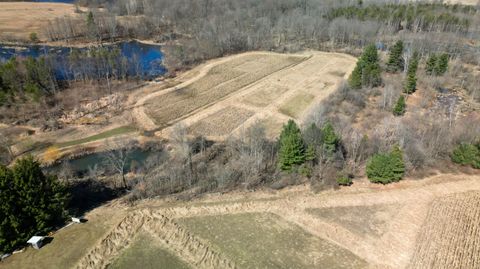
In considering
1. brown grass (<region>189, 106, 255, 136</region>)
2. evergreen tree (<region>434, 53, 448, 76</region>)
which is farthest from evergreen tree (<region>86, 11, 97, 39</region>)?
evergreen tree (<region>434, 53, 448, 76</region>)

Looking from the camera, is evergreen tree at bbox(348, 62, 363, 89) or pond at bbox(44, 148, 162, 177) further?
evergreen tree at bbox(348, 62, 363, 89)

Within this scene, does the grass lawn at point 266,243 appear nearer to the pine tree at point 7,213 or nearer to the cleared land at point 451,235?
the cleared land at point 451,235

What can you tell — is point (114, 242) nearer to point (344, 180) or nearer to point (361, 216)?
point (361, 216)

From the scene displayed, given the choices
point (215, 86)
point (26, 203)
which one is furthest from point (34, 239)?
point (215, 86)

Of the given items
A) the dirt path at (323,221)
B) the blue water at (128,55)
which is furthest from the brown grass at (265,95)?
the dirt path at (323,221)

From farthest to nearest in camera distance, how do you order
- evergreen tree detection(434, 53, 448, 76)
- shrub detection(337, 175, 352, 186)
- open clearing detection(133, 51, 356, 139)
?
evergreen tree detection(434, 53, 448, 76) < open clearing detection(133, 51, 356, 139) < shrub detection(337, 175, 352, 186)

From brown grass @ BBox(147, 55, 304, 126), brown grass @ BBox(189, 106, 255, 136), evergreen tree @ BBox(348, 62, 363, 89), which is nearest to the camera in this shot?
brown grass @ BBox(189, 106, 255, 136)

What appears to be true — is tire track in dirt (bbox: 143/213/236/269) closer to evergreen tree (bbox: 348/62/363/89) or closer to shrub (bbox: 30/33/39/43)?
evergreen tree (bbox: 348/62/363/89)
